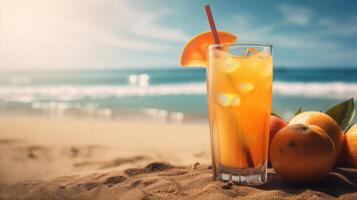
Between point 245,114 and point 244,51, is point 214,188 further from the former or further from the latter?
point 244,51

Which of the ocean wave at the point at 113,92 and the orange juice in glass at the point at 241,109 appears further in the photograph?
the ocean wave at the point at 113,92

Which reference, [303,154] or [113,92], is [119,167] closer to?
[303,154]

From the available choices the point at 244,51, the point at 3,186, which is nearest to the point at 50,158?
the point at 3,186

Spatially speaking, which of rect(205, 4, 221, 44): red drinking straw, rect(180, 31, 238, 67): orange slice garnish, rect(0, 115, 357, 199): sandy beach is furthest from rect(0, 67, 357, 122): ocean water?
rect(205, 4, 221, 44): red drinking straw

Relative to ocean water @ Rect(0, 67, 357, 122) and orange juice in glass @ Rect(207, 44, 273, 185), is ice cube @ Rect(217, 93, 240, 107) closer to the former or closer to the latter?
orange juice in glass @ Rect(207, 44, 273, 185)

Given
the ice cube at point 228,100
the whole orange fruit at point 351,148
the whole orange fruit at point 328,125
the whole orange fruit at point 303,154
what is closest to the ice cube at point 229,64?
the ice cube at point 228,100

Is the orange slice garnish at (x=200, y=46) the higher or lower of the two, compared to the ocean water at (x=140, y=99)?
higher

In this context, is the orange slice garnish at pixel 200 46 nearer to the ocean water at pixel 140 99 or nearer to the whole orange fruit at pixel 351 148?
the whole orange fruit at pixel 351 148
